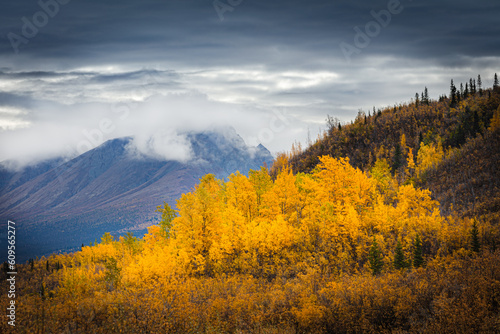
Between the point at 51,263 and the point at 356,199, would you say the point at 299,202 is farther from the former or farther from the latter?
the point at 51,263

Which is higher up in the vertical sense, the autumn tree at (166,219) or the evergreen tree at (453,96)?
the evergreen tree at (453,96)

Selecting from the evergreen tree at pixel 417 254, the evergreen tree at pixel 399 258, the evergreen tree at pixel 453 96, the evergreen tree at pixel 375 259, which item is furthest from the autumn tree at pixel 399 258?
the evergreen tree at pixel 453 96

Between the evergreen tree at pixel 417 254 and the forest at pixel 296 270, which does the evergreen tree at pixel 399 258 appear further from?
the evergreen tree at pixel 417 254

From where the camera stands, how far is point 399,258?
3306 centimetres

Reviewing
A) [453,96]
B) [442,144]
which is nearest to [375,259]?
[442,144]

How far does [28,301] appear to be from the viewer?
78.9 ft

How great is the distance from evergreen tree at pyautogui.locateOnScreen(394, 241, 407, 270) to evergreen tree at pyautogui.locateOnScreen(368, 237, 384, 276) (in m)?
1.34

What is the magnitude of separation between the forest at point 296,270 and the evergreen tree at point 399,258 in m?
0.12

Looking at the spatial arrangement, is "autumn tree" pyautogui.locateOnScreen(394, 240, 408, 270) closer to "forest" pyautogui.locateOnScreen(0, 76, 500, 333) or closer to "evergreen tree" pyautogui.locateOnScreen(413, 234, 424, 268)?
"forest" pyautogui.locateOnScreen(0, 76, 500, 333)

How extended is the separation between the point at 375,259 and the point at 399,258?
238 cm

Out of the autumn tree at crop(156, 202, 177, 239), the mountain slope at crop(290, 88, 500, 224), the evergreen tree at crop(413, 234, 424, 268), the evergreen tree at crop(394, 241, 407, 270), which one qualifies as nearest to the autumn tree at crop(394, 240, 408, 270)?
the evergreen tree at crop(394, 241, 407, 270)

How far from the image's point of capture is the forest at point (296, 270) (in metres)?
20.8

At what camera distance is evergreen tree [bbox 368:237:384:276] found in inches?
1268

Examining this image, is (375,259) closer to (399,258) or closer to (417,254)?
(399,258)
